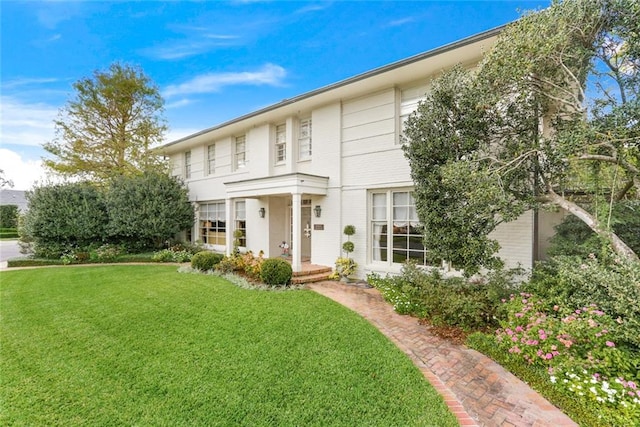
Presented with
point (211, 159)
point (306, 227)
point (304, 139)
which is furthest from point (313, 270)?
point (211, 159)

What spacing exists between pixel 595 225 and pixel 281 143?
400 inches

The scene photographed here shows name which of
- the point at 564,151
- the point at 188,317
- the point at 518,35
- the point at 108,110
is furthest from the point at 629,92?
the point at 108,110

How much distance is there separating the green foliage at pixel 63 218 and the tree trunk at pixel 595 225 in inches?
711

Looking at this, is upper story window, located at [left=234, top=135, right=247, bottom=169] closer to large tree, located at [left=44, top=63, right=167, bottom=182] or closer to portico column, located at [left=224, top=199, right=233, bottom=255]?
portico column, located at [left=224, top=199, right=233, bottom=255]

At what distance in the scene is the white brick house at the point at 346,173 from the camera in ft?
24.5

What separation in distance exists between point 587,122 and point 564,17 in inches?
67.8

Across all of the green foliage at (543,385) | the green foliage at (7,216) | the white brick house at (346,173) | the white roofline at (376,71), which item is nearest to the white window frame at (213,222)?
the white brick house at (346,173)

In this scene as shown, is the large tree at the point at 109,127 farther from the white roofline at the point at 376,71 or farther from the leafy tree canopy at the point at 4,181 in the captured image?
the leafy tree canopy at the point at 4,181

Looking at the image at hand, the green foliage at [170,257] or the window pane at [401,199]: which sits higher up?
the window pane at [401,199]

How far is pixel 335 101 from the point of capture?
984 centimetres

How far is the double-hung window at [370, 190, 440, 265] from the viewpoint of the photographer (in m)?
8.35

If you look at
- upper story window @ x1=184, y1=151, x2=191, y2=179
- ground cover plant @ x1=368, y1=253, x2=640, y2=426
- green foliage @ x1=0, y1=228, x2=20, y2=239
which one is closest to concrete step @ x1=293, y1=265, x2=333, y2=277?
ground cover plant @ x1=368, y1=253, x2=640, y2=426

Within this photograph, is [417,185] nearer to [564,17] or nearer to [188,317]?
[564,17]

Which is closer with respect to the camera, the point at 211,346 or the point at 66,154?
the point at 211,346
